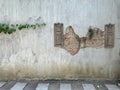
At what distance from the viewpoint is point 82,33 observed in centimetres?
877

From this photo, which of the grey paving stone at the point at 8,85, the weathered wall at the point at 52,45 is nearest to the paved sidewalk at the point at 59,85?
the grey paving stone at the point at 8,85

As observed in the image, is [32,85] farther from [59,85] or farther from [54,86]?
[59,85]

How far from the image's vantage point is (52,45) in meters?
8.82

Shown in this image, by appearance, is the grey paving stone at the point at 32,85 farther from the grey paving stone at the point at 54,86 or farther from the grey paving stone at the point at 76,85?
the grey paving stone at the point at 76,85

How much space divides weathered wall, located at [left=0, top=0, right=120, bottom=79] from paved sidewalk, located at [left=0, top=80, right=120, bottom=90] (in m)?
0.24

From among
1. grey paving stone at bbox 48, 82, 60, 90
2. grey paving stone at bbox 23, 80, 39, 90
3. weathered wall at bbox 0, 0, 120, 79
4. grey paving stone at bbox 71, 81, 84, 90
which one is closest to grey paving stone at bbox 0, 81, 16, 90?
weathered wall at bbox 0, 0, 120, 79

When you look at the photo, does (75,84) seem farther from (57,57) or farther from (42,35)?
(42,35)

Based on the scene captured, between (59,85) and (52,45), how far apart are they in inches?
47.6

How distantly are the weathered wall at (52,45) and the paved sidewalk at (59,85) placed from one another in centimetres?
24

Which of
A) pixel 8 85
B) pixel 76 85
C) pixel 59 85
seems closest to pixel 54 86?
pixel 59 85

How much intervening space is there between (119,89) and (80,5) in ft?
8.54

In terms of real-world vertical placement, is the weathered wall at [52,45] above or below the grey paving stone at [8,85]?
above

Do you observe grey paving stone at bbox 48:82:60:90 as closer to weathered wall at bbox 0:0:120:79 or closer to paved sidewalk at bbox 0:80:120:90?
paved sidewalk at bbox 0:80:120:90

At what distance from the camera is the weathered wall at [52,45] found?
8766mm
